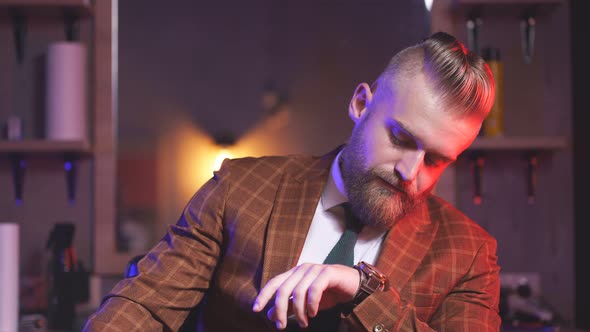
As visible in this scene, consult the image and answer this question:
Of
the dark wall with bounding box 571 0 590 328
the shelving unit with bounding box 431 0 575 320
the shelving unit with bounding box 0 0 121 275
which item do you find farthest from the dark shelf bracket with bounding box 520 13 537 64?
the shelving unit with bounding box 0 0 121 275

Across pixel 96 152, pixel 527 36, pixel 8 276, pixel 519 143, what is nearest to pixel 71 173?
pixel 96 152

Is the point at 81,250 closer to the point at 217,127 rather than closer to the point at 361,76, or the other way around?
the point at 217,127

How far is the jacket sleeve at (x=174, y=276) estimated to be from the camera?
1.42 m

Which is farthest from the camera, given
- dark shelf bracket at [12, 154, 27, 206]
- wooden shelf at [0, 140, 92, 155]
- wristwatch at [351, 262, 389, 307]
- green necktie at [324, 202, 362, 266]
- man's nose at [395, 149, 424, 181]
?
dark shelf bracket at [12, 154, 27, 206]

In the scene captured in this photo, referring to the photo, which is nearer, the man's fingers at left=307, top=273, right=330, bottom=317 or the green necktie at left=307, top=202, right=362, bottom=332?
the man's fingers at left=307, top=273, right=330, bottom=317

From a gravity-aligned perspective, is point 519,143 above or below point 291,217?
above

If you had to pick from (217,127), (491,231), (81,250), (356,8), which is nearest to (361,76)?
(356,8)

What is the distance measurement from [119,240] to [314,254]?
117 centimetres

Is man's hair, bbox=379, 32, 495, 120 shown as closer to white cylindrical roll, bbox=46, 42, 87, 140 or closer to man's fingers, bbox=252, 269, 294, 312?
man's fingers, bbox=252, 269, 294, 312

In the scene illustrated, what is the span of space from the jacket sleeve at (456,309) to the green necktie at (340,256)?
3.7 inches

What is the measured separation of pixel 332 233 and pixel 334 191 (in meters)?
0.11

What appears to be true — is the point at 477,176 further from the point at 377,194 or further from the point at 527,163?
the point at 377,194

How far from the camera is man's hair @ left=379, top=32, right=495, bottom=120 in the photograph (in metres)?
1.42

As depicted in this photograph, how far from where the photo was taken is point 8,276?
6.75ft
